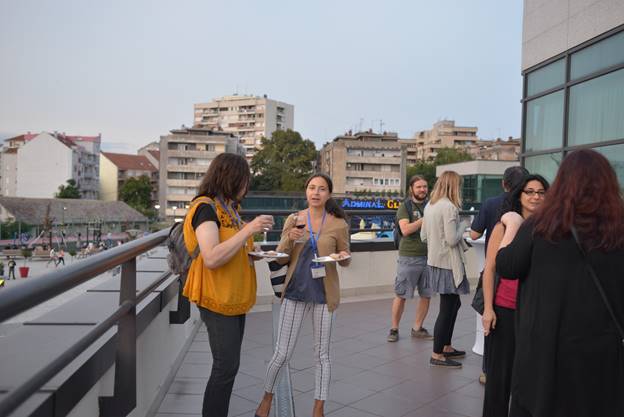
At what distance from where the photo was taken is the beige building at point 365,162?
105 m

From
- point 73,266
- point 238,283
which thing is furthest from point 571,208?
point 73,266

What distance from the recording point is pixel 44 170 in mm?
115375

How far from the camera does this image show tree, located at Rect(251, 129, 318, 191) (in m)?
78.6

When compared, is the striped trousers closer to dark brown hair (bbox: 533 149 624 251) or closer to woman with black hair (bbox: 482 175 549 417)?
woman with black hair (bbox: 482 175 549 417)

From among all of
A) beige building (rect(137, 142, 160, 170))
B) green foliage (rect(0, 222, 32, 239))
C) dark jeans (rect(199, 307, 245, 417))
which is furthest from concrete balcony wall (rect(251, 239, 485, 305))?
beige building (rect(137, 142, 160, 170))

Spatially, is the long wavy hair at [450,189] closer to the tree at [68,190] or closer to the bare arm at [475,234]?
the bare arm at [475,234]

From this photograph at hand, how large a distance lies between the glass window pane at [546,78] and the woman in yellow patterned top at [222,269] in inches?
403

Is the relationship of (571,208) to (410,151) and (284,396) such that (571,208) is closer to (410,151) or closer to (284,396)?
(284,396)

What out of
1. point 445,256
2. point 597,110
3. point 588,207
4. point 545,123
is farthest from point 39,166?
point 588,207

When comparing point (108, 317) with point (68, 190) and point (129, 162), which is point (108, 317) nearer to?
point (68, 190)

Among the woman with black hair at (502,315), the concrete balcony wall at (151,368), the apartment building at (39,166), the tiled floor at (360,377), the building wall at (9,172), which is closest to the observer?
the concrete balcony wall at (151,368)

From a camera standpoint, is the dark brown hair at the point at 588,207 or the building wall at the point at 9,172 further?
the building wall at the point at 9,172

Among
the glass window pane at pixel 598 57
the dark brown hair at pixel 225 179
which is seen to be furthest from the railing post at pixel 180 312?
the glass window pane at pixel 598 57

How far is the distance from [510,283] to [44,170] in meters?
126
